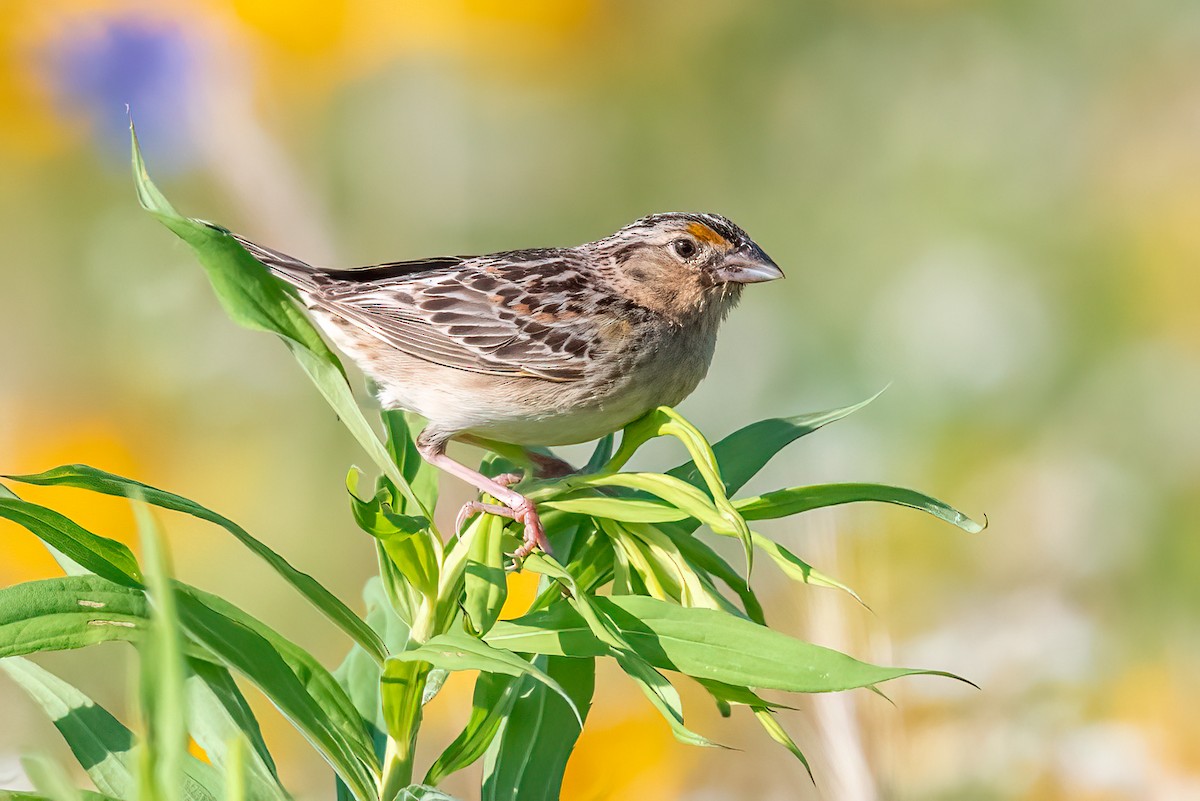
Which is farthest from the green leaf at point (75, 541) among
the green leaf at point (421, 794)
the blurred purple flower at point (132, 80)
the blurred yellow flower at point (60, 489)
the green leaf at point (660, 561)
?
the blurred purple flower at point (132, 80)

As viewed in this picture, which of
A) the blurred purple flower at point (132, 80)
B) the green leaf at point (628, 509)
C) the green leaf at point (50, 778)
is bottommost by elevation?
the green leaf at point (50, 778)

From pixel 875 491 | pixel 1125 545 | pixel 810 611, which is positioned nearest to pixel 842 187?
pixel 1125 545

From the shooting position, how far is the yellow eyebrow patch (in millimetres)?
2963

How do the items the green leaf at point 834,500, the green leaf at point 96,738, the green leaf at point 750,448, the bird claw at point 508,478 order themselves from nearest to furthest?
the green leaf at point 96,738 → the green leaf at point 834,500 → the green leaf at point 750,448 → the bird claw at point 508,478

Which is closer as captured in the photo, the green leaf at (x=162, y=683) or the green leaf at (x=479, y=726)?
the green leaf at (x=162, y=683)

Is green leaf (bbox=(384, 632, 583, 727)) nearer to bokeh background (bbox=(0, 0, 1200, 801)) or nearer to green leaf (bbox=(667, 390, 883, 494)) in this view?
green leaf (bbox=(667, 390, 883, 494))

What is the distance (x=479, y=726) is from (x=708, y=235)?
5.19 feet

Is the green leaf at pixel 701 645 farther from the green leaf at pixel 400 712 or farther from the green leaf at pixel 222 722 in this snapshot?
the green leaf at pixel 222 722

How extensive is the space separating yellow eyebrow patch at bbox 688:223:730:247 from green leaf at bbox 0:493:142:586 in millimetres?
1797

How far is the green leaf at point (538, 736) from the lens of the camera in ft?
5.82

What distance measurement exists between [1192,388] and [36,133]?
18.8ft

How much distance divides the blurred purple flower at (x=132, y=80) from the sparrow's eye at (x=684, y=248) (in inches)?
139

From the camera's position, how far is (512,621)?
1619 millimetres

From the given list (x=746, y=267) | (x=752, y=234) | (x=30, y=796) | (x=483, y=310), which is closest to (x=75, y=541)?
(x=30, y=796)
